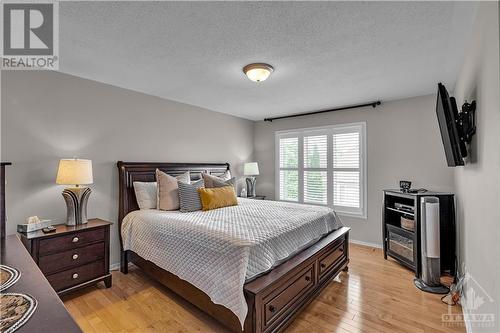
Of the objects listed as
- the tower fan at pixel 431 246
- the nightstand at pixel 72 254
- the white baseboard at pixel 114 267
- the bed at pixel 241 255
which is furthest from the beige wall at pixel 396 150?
the nightstand at pixel 72 254

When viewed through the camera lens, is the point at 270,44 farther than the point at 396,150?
No

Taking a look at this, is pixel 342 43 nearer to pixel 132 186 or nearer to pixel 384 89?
pixel 384 89

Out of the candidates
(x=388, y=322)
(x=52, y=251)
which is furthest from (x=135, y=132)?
(x=388, y=322)

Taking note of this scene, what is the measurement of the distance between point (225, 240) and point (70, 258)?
1.70m

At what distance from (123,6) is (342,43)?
173cm

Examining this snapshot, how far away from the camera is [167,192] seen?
10.5ft

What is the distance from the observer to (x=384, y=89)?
3352mm

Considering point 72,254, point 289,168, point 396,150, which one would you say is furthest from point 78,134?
point 396,150

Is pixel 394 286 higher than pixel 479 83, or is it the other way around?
pixel 479 83

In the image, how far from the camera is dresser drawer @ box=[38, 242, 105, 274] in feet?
7.45

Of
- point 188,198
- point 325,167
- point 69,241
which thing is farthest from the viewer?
point 325,167

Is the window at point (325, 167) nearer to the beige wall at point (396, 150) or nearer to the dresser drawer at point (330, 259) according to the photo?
the beige wall at point (396, 150)

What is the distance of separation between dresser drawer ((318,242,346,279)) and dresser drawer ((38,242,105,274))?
7.76ft

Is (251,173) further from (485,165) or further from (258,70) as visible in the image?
(485,165)
